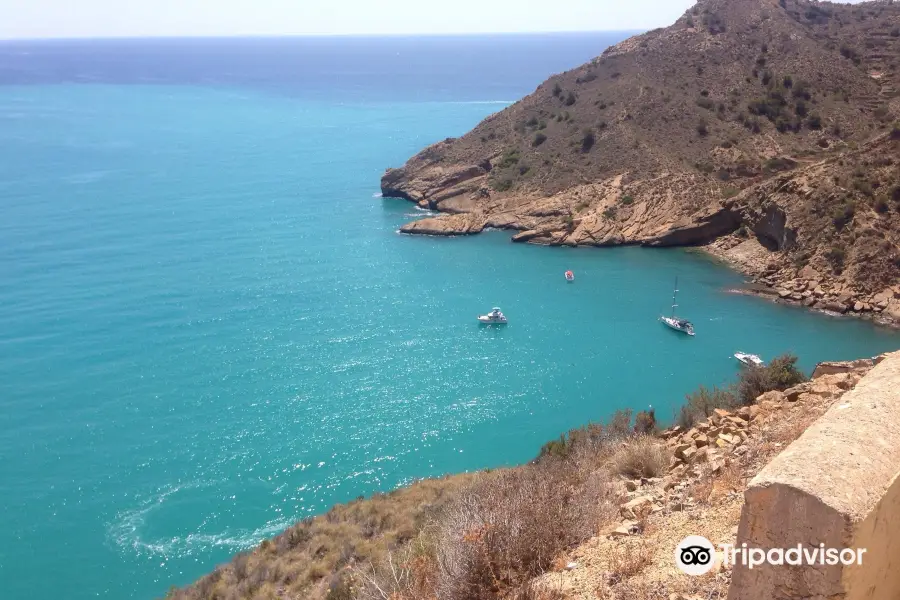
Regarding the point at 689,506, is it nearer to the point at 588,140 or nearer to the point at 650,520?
the point at 650,520

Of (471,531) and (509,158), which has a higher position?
(509,158)

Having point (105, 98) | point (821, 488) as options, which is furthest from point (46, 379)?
point (105, 98)

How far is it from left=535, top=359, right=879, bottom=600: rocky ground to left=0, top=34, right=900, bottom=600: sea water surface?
45.9ft

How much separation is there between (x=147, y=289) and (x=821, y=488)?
136 feet

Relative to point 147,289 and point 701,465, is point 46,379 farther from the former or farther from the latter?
point 701,465

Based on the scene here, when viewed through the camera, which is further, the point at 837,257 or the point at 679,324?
the point at 837,257

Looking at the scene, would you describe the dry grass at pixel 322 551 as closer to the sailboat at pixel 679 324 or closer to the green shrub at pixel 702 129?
the sailboat at pixel 679 324

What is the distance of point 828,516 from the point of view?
15.8 feet

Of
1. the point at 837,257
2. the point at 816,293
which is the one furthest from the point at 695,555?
the point at 837,257

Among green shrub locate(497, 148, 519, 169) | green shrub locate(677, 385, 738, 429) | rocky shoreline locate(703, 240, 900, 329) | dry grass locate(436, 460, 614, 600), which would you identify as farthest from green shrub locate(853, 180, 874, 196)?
dry grass locate(436, 460, 614, 600)

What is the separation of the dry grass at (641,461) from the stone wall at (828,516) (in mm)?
5911

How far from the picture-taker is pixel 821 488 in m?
4.91

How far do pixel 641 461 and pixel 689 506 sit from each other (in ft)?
10.2

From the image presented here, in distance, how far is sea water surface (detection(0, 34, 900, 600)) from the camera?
23.1 meters
